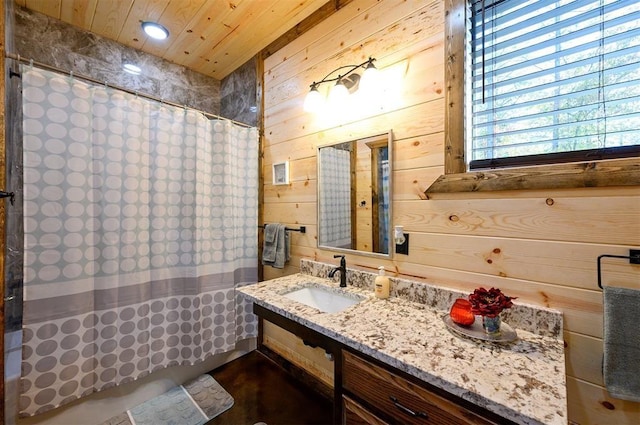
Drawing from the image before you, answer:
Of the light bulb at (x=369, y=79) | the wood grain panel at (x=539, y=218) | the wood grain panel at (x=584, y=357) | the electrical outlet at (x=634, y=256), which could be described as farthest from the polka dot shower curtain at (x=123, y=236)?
the electrical outlet at (x=634, y=256)

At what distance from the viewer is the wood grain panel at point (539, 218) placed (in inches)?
35.0

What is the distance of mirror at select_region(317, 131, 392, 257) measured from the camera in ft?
4.81

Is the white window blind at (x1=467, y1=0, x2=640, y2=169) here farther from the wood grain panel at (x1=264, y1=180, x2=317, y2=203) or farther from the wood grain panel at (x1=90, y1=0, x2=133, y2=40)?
the wood grain panel at (x1=90, y1=0, x2=133, y2=40)

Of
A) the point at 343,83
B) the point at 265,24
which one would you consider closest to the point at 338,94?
the point at 343,83

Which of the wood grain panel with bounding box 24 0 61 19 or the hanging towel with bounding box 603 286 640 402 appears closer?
the hanging towel with bounding box 603 286 640 402

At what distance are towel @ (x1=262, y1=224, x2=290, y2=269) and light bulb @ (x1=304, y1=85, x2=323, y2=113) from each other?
869mm

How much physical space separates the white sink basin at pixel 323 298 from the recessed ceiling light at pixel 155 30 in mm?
2121

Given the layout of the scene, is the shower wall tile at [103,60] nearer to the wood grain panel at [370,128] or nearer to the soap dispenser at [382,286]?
the wood grain panel at [370,128]

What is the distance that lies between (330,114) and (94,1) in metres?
1.69

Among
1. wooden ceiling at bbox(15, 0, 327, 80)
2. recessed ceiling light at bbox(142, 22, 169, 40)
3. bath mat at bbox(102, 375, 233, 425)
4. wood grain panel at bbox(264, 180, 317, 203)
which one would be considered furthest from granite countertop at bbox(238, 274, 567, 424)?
recessed ceiling light at bbox(142, 22, 169, 40)

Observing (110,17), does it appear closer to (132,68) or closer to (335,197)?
(132,68)

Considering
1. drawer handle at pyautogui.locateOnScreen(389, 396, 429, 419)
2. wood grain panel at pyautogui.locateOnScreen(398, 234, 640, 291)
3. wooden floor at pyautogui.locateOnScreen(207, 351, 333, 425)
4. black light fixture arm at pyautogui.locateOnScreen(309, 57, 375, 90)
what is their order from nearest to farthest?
drawer handle at pyautogui.locateOnScreen(389, 396, 429, 419) < wood grain panel at pyautogui.locateOnScreen(398, 234, 640, 291) < black light fixture arm at pyautogui.locateOnScreen(309, 57, 375, 90) < wooden floor at pyautogui.locateOnScreen(207, 351, 333, 425)

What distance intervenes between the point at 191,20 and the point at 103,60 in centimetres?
81

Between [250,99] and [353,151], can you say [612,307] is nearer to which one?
[353,151]
